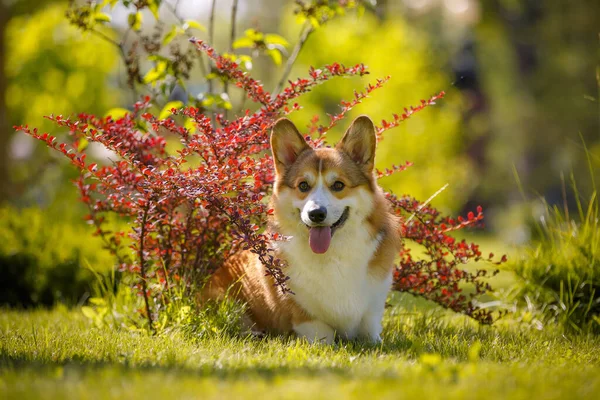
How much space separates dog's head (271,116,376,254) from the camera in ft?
13.3

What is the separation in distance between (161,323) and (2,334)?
104 cm

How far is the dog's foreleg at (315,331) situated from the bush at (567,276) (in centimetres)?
184

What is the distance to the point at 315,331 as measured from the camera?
4195 millimetres

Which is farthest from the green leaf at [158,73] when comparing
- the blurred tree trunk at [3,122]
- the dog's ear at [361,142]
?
the blurred tree trunk at [3,122]

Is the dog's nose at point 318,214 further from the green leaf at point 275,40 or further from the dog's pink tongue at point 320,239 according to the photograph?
the green leaf at point 275,40

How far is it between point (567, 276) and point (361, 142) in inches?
79.5

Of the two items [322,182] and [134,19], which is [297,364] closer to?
[322,182]

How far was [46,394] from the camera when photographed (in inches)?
102

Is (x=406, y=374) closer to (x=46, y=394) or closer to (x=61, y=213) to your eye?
(x=46, y=394)

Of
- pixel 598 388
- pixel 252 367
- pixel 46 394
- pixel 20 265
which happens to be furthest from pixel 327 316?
pixel 20 265

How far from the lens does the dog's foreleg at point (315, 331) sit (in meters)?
4.18

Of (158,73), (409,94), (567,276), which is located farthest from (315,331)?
(409,94)

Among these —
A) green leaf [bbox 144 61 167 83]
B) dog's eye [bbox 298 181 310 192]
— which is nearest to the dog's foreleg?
dog's eye [bbox 298 181 310 192]

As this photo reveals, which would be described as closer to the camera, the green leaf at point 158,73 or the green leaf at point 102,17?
Result: the green leaf at point 102,17
